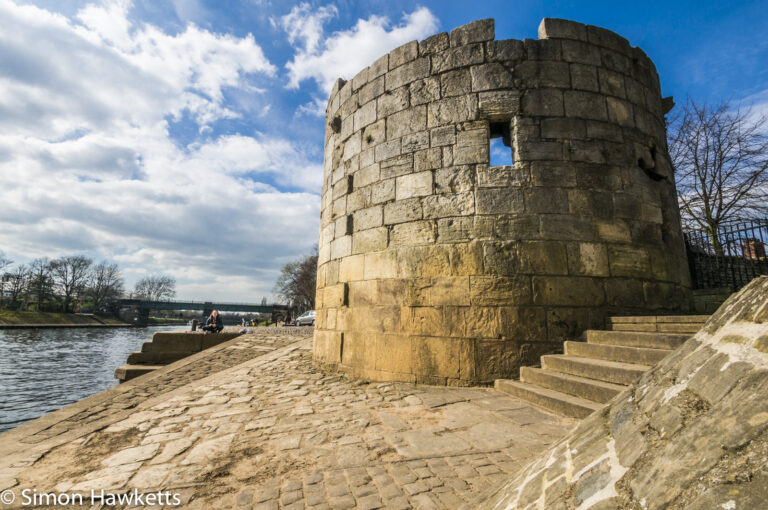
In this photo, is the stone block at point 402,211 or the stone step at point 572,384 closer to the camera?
the stone step at point 572,384

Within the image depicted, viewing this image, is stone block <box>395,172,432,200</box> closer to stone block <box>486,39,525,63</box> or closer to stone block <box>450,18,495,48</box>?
stone block <box>486,39,525,63</box>

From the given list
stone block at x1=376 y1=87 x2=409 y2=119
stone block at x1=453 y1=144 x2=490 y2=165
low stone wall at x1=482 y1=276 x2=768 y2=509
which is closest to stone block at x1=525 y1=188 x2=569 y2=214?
stone block at x1=453 y1=144 x2=490 y2=165

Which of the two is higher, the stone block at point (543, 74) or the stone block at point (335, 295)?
the stone block at point (543, 74)

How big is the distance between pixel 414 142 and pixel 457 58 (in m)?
1.42

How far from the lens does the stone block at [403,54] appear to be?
567 cm

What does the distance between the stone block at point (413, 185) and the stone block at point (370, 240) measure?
60 cm

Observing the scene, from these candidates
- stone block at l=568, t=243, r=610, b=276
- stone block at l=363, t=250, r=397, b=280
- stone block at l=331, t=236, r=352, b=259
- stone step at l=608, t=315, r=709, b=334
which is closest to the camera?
stone step at l=608, t=315, r=709, b=334

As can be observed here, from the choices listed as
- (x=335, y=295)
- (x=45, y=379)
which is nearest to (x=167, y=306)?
(x=45, y=379)

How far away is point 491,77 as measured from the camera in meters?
5.24

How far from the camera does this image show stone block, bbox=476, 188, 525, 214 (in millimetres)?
4879

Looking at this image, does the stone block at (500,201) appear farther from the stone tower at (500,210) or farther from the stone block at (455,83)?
the stone block at (455,83)

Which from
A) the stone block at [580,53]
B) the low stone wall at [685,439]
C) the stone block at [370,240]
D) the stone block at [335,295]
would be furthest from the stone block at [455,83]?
the low stone wall at [685,439]

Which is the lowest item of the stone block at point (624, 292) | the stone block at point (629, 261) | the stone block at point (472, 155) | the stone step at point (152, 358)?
the stone step at point (152, 358)

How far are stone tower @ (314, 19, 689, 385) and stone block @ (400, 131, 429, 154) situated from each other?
0.8 inches
